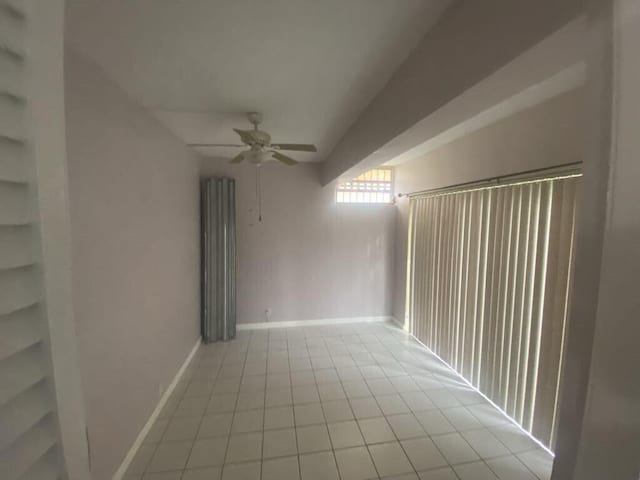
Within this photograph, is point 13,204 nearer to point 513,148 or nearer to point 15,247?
point 15,247

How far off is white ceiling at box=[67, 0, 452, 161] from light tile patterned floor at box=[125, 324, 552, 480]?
2.51 m

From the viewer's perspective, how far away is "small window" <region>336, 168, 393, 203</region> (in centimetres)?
414

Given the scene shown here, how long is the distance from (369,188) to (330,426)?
3161 mm

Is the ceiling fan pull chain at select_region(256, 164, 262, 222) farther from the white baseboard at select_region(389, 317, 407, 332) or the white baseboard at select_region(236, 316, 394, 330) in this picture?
the white baseboard at select_region(389, 317, 407, 332)

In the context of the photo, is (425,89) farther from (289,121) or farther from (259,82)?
(289,121)

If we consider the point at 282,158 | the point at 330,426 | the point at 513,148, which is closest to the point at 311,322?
the point at 330,426

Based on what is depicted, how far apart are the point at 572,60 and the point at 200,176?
3700 millimetres

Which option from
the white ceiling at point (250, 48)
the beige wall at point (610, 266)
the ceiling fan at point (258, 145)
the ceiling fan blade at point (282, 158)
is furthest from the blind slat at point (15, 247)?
the ceiling fan blade at point (282, 158)

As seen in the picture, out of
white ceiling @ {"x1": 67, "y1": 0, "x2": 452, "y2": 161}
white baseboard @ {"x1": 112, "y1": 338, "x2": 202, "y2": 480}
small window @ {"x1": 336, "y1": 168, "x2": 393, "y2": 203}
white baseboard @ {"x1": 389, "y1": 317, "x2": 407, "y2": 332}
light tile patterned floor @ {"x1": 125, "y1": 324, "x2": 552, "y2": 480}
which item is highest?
white ceiling @ {"x1": 67, "y1": 0, "x2": 452, "y2": 161}

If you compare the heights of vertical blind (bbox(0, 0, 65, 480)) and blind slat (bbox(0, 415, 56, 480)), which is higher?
vertical blind (bbox(0, 0, 65, 480))

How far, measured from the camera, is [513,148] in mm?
2119

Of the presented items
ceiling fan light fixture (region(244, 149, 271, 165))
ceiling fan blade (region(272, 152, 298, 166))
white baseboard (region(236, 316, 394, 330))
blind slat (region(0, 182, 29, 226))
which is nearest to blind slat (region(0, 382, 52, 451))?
blind slat (region(0, 182, 29, 226))

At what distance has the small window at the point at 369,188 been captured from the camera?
4.14 meters

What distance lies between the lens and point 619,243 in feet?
1.34
